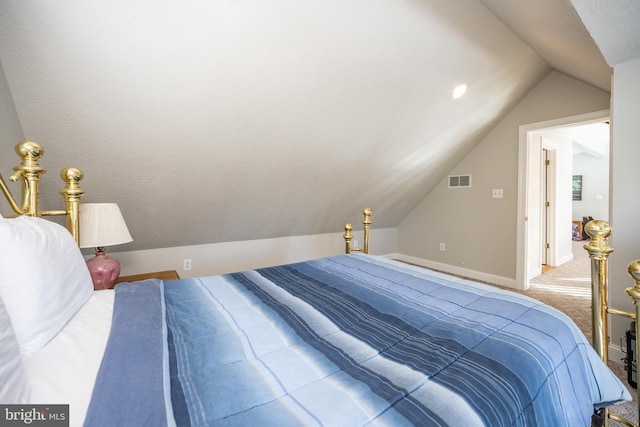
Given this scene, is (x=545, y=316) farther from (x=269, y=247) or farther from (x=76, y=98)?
(x=269, y=247)

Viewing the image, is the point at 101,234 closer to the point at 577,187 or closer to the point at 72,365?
the point at 72,365

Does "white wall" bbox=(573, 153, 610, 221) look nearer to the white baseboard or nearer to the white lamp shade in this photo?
the white baseboard

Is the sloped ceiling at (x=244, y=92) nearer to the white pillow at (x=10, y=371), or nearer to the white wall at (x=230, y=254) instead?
the white wall at (x=230, y=254)

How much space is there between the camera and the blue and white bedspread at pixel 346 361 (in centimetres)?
61

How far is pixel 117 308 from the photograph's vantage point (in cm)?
106

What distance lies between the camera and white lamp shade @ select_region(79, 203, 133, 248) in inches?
68.0

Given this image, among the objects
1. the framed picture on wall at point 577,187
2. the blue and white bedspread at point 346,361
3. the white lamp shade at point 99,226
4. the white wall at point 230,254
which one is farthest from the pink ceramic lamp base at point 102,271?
the framed picture on wall at point 577,187

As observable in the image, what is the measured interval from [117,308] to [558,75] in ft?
15.1

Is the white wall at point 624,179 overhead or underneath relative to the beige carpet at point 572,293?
overhead

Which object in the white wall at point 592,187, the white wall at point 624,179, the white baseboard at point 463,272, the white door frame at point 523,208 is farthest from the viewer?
the white wall at point 592,187

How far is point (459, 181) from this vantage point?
14.0ft

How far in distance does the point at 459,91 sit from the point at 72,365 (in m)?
3.47

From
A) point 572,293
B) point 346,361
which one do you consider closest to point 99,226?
point 346,361

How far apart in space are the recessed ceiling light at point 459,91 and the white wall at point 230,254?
97.5 inches
